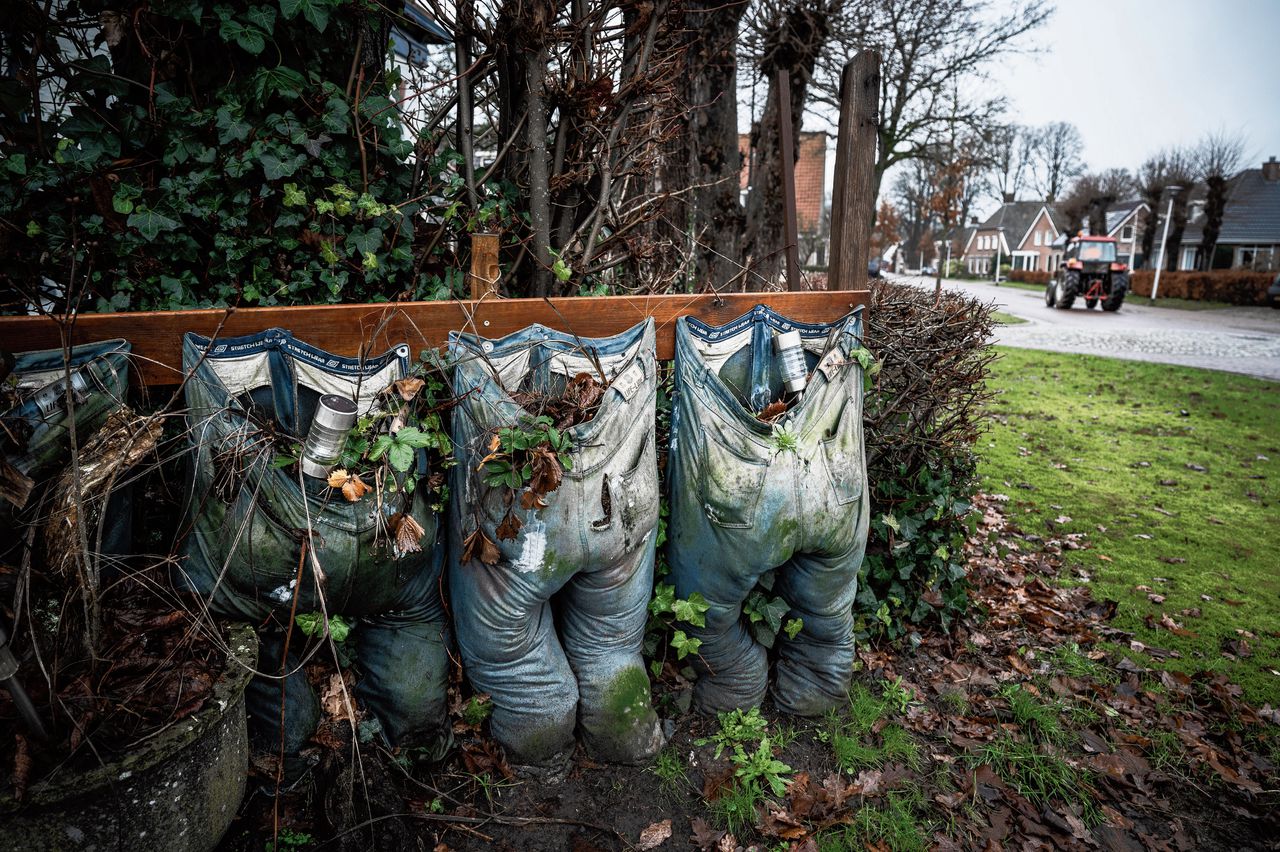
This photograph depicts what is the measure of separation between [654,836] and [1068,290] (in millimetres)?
24733

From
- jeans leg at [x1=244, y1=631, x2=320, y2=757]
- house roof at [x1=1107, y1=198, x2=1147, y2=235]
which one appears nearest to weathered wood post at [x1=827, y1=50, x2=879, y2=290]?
jeans leg at [x1=244, y1=631, x2=320, y2=757]

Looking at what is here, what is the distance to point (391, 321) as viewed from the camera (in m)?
2.49

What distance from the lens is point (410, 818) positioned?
2.39 meters

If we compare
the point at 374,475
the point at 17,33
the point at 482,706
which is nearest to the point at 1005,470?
the point at 482,706

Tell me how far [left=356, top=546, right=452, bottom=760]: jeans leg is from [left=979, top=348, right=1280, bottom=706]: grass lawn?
137 inches

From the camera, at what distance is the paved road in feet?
39.4

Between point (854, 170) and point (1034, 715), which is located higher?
point (854, 170)

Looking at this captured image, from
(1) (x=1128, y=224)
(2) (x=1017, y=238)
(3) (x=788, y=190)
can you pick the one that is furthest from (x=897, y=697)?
(2) (x=1017, y=238)

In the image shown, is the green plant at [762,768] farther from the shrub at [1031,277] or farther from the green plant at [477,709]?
the shrub at [1031,277]

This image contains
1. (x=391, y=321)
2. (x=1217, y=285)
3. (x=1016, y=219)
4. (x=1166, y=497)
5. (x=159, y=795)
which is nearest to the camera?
(x=159, y=795)

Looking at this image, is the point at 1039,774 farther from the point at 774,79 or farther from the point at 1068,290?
the point at 1068,290

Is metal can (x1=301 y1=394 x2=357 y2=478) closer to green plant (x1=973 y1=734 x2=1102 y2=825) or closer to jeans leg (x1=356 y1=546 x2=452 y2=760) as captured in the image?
jeans leg (x1=356 y1=546 x2=452 y2=760)

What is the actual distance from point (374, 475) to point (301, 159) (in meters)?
1.23

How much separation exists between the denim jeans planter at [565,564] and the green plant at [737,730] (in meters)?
0.26
